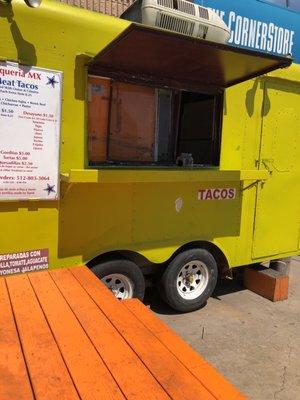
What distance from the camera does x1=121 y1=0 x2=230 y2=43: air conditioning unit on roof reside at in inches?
143

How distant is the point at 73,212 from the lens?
3.84 meters

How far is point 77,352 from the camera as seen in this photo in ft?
7.06

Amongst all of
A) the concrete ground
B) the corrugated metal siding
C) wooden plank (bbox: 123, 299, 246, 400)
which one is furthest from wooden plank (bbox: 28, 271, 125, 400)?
the corrugated metal siding

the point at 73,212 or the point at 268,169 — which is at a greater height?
the point at 268,169

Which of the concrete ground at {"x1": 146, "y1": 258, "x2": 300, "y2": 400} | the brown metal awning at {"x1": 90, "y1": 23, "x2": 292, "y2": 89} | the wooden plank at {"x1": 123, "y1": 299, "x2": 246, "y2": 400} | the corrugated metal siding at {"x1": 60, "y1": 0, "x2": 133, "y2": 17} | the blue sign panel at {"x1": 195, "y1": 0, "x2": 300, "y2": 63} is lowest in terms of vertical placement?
the concrete ground at {"x1": 146, "y1": 258, "x2": 300, "y2": 400}

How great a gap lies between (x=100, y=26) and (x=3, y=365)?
3.10 metres

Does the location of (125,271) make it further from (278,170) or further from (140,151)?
(278,170)

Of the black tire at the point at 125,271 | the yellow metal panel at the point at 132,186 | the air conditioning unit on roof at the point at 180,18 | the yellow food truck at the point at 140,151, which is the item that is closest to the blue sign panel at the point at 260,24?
the yellow metal panel at the point at 132,186

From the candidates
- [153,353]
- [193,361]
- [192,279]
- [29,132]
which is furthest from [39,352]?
[192,279]

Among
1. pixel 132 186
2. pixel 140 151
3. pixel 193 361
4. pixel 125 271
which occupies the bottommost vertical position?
pixel 125 271

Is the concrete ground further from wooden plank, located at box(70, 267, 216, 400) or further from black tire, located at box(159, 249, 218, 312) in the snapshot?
wooden plank, located at box(70, 267, 216, 400)

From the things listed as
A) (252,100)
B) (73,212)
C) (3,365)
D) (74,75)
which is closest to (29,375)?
(3,365)

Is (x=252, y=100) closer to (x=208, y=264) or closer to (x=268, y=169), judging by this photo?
(x=268, y=169)

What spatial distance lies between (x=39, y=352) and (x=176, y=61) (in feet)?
9.84
